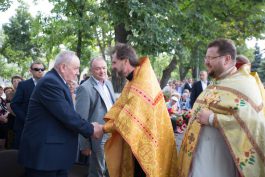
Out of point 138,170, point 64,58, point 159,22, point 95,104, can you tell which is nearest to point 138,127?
point 138,170

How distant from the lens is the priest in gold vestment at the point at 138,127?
12.6 feet

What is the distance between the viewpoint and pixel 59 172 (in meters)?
3.82

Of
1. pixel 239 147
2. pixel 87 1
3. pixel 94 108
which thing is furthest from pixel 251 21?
pixel 239 147

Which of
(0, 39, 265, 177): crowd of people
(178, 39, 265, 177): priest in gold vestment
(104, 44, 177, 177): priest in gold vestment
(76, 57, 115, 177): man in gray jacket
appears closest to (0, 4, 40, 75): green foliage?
(76, 57, 115, 177): man in gray jacket

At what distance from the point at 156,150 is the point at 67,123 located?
3.27 feet

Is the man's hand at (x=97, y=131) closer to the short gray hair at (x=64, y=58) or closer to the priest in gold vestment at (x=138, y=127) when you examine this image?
the priest in gold vestment at (x=138, y=127)

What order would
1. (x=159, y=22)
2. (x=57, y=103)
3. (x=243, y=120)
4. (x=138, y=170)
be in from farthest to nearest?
1. (x=159, y=22)
2. (x=138, y=170)
3. (x=57, y=103)
4. (x=243, y=120)

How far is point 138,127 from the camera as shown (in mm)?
3846

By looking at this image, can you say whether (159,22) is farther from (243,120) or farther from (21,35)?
(21,35)

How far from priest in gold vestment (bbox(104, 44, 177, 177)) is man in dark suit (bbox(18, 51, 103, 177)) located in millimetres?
508

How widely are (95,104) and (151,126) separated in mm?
1242

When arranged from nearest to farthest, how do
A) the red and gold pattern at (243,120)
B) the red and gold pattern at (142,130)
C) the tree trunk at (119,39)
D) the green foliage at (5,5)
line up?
the red and gold pattern at (243,120) < the red and gold pattern at (142,130) < the tree trunk at (119,39) < the green foliage at (5,5)

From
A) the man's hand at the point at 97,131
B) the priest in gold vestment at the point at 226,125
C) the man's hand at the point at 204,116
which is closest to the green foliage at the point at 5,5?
the man's hand at the point at 97,131

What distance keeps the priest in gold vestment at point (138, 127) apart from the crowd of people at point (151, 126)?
0.01 meters
